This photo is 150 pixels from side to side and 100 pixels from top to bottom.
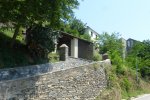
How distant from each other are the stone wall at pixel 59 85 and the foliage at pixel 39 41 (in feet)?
Answer: 9.22

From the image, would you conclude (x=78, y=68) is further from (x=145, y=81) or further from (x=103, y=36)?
(x=103, y=36)

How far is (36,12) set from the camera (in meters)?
20.8

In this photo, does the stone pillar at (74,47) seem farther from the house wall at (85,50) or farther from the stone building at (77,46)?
the house wall at (85,50)

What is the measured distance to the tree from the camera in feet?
66.8

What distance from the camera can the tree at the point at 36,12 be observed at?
66.8ft

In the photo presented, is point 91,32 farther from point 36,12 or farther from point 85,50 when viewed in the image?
point 36,12

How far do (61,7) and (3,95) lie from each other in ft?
26.7

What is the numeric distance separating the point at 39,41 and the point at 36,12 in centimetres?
385

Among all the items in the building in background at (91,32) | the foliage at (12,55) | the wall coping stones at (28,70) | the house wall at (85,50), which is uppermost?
the building in background at (91,32)

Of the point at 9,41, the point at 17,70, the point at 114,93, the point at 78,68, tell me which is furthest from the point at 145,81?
the point at 17,70

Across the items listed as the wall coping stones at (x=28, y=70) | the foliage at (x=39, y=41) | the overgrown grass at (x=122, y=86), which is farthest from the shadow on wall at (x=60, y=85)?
the foliage at (x=39, y=41)

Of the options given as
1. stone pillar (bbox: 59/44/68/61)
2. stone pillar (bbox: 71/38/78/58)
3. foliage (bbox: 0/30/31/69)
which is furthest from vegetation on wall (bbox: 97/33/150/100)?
foliage (bbox: 0/30/31/69)

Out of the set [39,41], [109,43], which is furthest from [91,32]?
[39,41]

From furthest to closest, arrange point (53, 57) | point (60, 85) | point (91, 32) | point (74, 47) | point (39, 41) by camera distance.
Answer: point (91, 32) < point (74, 47) < point (53, 57) < point (39, 41) < point (60, 85)
